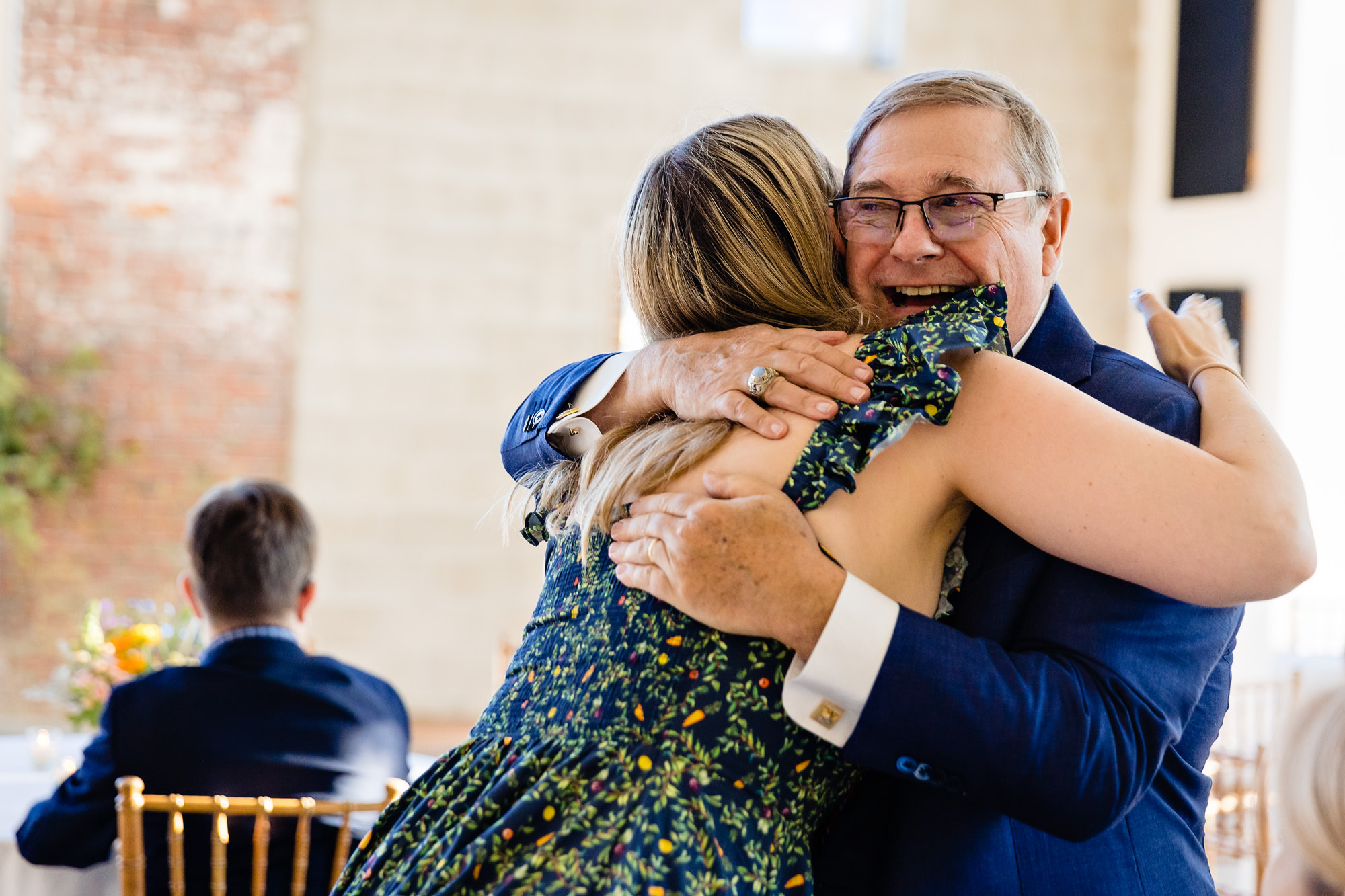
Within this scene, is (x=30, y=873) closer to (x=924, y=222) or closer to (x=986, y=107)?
(x=924, y=222)

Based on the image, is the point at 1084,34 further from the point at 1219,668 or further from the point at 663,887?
the point at 663,887

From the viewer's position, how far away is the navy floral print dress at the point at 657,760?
1.12 meters

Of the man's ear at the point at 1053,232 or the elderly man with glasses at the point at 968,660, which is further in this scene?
the man's ear at the point at 1053,232

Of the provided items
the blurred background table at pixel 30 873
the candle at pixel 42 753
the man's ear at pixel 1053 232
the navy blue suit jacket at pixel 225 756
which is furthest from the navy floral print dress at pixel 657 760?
the candle at pixel 42 753

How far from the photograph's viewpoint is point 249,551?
269cm

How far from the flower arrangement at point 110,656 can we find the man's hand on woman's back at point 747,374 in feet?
6.83

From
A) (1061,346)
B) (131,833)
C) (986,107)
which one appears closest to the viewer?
(1061,346)

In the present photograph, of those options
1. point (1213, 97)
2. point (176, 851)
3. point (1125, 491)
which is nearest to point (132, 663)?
point (176, 851)

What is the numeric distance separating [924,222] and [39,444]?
5.65m

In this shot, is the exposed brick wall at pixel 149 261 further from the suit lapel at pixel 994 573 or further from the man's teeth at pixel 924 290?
the suit lapel at pixel 994 573

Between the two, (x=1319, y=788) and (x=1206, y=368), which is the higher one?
(x=1206, y=368)

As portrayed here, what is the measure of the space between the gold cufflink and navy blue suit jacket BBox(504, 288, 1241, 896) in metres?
0.03

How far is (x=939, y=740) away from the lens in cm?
112

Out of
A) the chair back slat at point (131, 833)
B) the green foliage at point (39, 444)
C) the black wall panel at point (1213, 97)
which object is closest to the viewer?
the chair back slat at point (131, 833)
